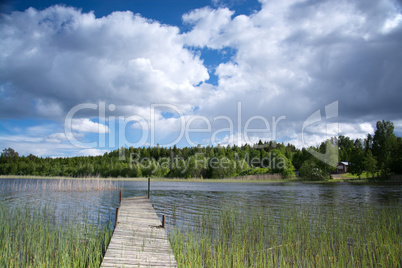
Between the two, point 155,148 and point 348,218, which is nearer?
point 348,218

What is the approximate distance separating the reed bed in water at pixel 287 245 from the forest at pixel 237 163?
53225mm

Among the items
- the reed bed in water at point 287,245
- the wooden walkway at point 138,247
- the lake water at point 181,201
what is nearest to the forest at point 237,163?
the lake water at point 181,201

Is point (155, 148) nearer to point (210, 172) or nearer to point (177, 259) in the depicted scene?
point (210, 172)

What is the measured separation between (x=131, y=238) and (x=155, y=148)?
126 metres

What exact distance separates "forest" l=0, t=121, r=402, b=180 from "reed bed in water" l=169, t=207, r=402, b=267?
53.2 meters

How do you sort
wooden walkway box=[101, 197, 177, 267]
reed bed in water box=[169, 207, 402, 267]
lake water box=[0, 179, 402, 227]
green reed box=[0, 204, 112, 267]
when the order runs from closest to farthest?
wooden walkway box=[101, 197, 177, 267]
green reed box=[0, 204, 112, 267]
reed bed in water box=[169, 207, 402, 267]
lake water box=[0, 179, 402, 227]

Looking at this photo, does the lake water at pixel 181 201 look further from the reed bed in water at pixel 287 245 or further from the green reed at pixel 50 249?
the reed bed in water at pixel 287 245

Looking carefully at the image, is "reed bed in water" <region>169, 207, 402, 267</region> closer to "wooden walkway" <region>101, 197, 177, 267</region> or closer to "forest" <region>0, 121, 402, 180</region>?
"wooden walkway" <region>101, 197, 177, 267</region>

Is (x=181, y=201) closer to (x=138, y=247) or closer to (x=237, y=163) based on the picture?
(x=138, y=247)

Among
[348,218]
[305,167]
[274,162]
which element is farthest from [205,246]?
[274,162]

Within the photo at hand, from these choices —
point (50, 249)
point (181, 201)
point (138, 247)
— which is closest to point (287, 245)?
point (138, 247)

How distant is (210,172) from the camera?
8919 centimetres

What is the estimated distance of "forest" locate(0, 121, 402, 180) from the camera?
204ft

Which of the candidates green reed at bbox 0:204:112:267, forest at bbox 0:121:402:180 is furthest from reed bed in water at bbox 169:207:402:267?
forest at bbox 0:121:402:180
